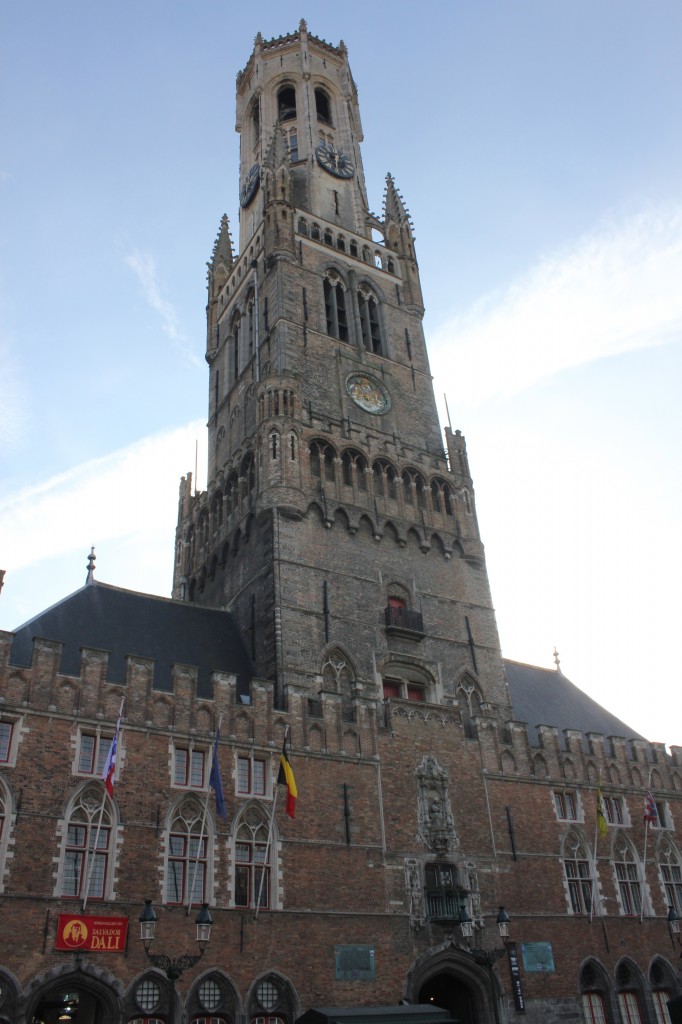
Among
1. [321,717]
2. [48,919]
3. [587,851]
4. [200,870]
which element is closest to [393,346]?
[321,717]

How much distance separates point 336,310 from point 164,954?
27.9 m

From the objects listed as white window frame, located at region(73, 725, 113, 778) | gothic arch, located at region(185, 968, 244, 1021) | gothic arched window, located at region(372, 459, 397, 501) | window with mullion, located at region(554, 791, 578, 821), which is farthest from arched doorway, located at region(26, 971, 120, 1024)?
gothic arched window, located at region(372, 459, 397, 501)

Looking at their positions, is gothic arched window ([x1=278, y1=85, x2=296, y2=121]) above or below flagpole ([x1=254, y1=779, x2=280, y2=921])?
above

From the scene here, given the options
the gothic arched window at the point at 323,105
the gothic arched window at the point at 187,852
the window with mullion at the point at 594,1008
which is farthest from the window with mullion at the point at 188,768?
the gothic arched window at the point at 323,105

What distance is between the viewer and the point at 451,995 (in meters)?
26.4

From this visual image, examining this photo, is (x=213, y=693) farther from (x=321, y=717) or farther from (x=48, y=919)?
(x=48, y=919)

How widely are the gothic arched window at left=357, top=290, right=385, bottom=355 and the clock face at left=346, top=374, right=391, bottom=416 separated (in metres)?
2.15

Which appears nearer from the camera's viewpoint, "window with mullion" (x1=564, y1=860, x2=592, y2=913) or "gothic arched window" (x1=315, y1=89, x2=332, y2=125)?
"window with mullion" (x1=564, y1=860, x2=592, y2=913)

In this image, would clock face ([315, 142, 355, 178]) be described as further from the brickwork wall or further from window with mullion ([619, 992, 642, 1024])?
window with mullion ([619, 992, 642, 1024])

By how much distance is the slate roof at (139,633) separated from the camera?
25094 mm

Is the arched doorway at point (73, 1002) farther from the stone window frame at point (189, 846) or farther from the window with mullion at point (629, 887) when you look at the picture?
the window with mullion at point (629, 887)

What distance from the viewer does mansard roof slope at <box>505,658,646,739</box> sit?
3553 cm

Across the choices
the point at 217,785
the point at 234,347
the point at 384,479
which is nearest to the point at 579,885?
the point at 217,785

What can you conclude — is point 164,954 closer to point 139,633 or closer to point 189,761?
point 189,761
